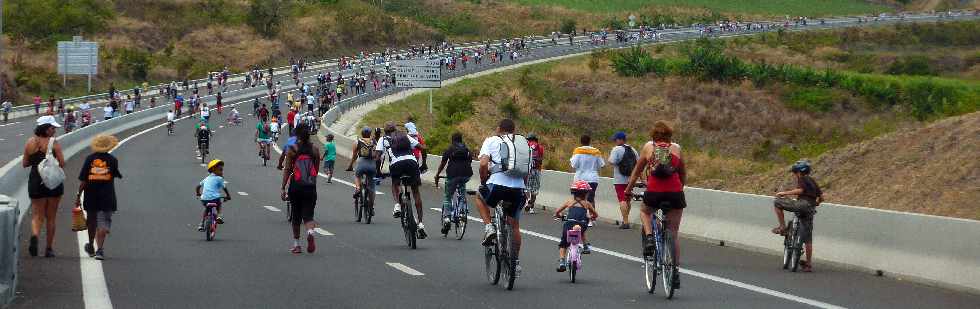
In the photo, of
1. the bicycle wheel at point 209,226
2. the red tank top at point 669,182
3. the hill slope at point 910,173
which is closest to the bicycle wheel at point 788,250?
the red tank top at point 669,182

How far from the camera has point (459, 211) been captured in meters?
20.5

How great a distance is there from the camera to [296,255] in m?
17.8

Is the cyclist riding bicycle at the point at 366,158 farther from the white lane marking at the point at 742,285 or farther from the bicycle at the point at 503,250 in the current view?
the bicycle at the point at 503,250

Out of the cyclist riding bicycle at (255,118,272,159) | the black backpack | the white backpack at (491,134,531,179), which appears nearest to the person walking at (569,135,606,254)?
the black backpack

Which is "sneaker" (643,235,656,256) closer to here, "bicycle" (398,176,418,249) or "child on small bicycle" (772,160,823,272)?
"child on small bicycle" (772,160,823,272)

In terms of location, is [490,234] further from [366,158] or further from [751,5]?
[751,5]

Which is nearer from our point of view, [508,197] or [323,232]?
[508,197]

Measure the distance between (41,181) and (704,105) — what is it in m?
70.1

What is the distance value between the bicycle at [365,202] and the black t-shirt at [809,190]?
303 inches

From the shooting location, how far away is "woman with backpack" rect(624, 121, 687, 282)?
13312 mm

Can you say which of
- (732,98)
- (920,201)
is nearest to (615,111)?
(732,98)

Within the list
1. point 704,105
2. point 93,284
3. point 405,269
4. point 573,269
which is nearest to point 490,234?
point 573,269

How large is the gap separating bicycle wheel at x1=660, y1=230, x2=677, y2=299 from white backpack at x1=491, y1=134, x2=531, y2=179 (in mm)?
1503

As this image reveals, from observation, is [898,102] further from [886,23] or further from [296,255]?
[296,255]
